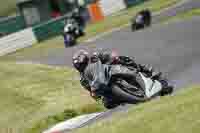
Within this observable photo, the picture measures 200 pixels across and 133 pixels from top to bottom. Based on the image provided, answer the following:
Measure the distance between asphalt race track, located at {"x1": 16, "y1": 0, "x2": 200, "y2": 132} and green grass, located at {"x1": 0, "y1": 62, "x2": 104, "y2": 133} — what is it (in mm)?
2362

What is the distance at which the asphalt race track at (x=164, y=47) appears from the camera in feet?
51.6

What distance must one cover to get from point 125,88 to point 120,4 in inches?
1130

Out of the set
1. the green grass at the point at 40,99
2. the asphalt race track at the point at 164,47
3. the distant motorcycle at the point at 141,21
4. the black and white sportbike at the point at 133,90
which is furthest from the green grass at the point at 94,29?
the black and white sportbike at the point at 133,90

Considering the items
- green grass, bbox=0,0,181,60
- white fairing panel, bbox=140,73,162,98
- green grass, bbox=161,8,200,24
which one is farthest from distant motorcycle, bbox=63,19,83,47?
white fairing panel, bbox=140,73,162,98

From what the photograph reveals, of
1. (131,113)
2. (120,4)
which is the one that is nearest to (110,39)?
(120,4)

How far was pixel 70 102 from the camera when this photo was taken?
52.4 feet

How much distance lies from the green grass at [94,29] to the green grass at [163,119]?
19.9 metres

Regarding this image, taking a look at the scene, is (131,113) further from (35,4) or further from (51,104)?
(35,4)

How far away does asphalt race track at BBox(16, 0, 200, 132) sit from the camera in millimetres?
15737

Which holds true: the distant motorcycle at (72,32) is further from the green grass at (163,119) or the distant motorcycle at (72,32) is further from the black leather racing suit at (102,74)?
the green grass at (163,119)

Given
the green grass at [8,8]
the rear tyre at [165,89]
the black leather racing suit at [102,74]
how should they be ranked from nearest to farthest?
the black leather racing suit at [102,74] → the rear tyre at [165,89] → the green grass at [8,8]

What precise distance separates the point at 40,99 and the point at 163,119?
9594 mm

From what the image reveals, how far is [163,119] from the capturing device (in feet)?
27.9

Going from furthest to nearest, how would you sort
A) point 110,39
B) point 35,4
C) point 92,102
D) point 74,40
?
point 35,4
point 74,40
point 110,39
point 92,102
